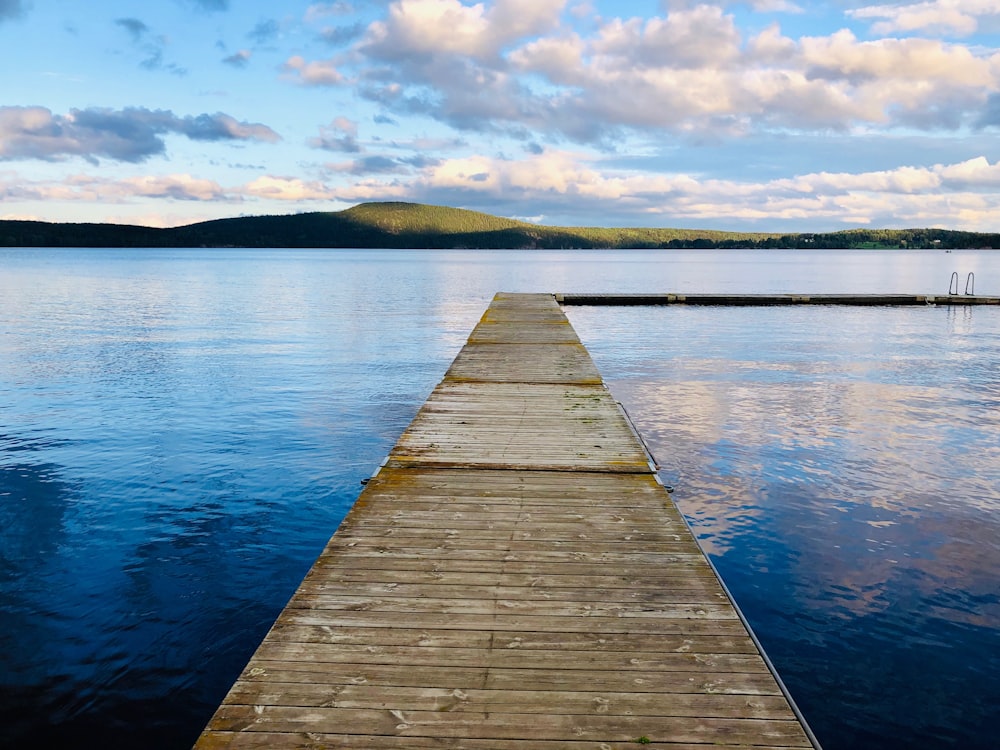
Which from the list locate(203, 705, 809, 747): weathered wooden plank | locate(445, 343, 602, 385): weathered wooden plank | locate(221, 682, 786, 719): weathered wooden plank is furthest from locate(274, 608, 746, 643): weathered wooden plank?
locate(445, 343, 602, 385): weathered wooden plank

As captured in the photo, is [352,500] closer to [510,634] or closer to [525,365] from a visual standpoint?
[525,365]

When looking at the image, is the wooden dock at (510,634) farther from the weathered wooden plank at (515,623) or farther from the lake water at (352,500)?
the lake water at (352,500)

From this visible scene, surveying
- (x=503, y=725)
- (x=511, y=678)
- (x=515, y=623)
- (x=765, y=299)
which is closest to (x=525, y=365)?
(x=515, y=623)

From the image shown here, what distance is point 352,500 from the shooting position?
11.8 m

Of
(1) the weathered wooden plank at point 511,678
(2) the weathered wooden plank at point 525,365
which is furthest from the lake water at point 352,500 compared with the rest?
(1) the weathered wooden plank at point 511,678

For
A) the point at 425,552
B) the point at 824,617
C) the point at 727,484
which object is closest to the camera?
Answer: the point at 425,552

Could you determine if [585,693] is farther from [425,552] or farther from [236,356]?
[236,356]

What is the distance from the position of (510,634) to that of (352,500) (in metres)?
7.17

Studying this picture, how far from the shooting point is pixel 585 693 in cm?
442

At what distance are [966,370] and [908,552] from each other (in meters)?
17.5

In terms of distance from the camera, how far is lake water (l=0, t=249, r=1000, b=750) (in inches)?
270

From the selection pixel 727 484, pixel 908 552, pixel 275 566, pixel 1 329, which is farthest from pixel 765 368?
pixel 1 329

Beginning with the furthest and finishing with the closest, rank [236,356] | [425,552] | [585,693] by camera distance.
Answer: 1. [236,356]
2. [425,552]
3. [585,693]

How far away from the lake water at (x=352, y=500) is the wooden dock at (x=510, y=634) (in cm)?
196
